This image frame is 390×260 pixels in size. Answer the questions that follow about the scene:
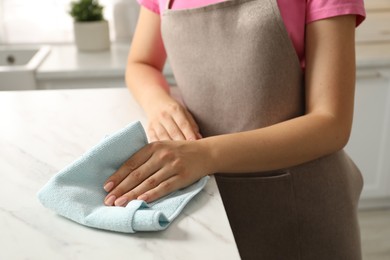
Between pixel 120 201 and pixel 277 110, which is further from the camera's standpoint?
pixel 277 110

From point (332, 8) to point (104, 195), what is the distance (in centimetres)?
51

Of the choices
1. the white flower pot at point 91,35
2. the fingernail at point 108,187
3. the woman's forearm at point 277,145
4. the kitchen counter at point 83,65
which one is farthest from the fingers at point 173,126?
the white flower pot at point 91,35

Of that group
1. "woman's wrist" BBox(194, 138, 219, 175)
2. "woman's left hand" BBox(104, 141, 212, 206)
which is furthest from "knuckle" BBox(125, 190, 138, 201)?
"woman's wrist" BBox(194, 138, 219, 175)

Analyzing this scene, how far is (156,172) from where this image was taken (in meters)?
0.75

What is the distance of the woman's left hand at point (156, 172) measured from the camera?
0.72m

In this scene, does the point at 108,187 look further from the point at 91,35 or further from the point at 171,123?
the point at 91,35

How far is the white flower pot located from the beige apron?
121 cm

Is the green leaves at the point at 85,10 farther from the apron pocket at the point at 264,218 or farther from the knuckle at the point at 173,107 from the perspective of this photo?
the apron pocket at the point at 264,218

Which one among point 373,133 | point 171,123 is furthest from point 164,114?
point 373,133

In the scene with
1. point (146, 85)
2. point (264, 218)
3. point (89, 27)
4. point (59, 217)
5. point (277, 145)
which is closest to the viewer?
point (59, 217)

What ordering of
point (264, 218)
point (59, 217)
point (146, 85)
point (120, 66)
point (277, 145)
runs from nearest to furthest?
point (59, 217) → point (277, 145) → point (264, 218) → point (146, 85) → point (120, 66)

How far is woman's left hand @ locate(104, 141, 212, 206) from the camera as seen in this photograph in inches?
28.3

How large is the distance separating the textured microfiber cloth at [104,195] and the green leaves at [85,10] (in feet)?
5.01

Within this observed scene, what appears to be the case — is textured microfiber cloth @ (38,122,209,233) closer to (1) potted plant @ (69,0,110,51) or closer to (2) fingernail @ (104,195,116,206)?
(2) fingernail @ (104,195,116,206)
